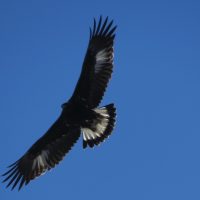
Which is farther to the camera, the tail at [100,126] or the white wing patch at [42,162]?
the white wing patch at [42,162]

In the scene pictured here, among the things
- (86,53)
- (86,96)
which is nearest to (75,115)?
(86,96)

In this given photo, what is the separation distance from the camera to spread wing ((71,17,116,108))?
510 inches

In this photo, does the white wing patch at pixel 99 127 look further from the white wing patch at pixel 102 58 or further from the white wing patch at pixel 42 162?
the white wing patch at pixel 42 162

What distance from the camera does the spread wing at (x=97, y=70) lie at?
13.0 m

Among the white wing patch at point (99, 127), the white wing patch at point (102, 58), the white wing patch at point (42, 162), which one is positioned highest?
the white wing patch at point (102, 58)

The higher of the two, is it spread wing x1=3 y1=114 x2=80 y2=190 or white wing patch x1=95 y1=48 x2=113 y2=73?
white wing patch x1=95 y1=48 x2=113 y2=73

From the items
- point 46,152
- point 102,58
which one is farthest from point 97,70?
point 46,152

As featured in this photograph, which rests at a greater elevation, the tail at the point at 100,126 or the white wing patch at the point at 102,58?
the white wing patch at the point at 102,58

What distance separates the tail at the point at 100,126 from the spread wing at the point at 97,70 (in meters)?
0.25

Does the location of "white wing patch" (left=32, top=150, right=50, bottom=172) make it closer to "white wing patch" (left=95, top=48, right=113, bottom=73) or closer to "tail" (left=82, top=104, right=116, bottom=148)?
"tail" (left=82, top=104, right=116, bottom=148)

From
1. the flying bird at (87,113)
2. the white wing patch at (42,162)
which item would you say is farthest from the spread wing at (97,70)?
the white wing patch at (42,162)

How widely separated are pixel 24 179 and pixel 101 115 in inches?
88.0

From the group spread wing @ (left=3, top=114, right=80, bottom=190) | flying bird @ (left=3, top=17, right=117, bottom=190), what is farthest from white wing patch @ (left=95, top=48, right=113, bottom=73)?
spread wing @ (left=3, top=114, right=80, bottom=190)

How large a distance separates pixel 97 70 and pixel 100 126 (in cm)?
123
